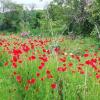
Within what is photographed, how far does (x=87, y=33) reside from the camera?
17312mm

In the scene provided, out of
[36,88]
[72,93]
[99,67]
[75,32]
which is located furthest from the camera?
[75,32]

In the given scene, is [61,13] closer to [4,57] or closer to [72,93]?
[4,57]

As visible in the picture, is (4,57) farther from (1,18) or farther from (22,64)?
(1,18)

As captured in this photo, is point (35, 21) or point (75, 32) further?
point (35, 21)

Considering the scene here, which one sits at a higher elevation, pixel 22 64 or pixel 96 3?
pixel 96 3

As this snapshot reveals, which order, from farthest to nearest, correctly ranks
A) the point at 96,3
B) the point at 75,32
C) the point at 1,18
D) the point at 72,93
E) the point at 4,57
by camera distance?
the point at 1,18 < the point at 75,32 < the point at 96,3 < the point at 4,57 < the point at 72,93

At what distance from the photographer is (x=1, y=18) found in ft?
82.9

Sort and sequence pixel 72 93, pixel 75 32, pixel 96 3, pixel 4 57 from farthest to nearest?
pixel 75 32, pixel 96 3, pixel 4 57, pixel 72 93

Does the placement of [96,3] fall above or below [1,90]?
above

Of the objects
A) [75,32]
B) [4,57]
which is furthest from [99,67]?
[75,32]

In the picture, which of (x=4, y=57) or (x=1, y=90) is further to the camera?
(x=4, y=57)

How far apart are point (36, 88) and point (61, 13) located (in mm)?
13329

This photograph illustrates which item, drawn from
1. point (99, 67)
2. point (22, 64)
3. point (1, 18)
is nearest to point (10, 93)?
point (22, 64)

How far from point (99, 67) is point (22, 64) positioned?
1.26m
